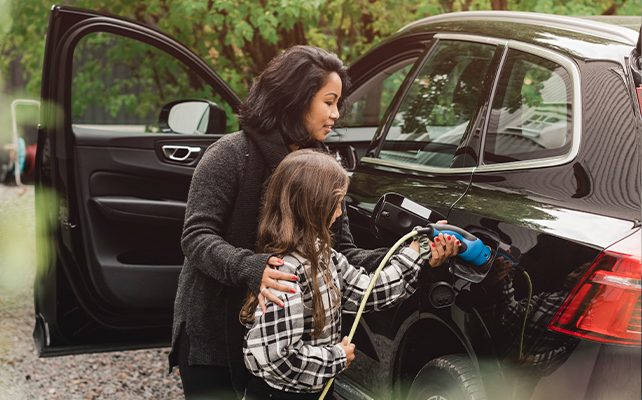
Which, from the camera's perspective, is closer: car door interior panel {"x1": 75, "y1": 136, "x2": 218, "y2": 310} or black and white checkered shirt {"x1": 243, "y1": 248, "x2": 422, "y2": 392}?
black and white checkered shirt {"x1": 243, "y1": 248, "x2": 422, "y2": 392}

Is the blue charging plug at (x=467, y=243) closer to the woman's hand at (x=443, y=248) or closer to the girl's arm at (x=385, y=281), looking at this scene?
the woman's hand at (x=443, y=248)

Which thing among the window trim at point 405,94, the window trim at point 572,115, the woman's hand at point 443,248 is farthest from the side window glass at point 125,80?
the woman's hand at point 443,248

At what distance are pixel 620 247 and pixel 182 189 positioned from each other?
229cm

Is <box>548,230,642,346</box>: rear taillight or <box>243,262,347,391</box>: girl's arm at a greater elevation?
<box>548,230,642,346</box>: rear taillight

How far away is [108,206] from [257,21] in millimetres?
2384

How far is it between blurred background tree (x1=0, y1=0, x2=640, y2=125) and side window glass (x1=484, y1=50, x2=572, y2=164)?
2.76m

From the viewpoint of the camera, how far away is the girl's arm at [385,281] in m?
1.93

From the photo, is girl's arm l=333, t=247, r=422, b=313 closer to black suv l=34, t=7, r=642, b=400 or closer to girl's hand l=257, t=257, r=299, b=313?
black suv l=34, t=7, r=642, b=400

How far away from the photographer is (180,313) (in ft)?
6.75

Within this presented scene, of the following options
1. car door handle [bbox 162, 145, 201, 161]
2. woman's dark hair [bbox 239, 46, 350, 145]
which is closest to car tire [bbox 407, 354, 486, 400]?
woman's dark hair [bbox 239, 46, 350, 145]

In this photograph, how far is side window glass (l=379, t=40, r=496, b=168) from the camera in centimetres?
258

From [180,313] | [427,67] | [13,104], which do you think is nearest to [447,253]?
[180,313]

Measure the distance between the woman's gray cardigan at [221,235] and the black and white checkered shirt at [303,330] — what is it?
0.16 metres

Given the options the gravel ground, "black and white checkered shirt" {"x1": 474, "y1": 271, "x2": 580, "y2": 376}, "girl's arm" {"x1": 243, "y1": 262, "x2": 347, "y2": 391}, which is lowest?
the gravel ground
